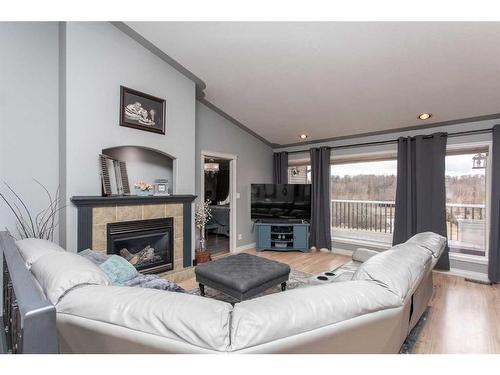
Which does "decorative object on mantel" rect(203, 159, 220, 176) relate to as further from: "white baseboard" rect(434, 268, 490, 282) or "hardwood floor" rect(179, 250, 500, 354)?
"white baseboard" rect(434, 268, 490, 282)

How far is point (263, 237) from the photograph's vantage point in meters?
4.91

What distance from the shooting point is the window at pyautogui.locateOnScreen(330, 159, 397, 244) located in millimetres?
4582

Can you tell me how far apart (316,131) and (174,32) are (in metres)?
2.92

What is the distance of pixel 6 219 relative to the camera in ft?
8.00

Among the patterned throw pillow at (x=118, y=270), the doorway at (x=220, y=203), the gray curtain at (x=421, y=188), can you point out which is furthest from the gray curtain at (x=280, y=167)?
the patterned throw pillow at (x=118, y=270)

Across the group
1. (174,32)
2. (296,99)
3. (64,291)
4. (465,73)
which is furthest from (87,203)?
(465,73)

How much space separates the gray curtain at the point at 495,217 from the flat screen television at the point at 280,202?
8.76 ft

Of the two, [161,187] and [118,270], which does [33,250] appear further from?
[161,187]

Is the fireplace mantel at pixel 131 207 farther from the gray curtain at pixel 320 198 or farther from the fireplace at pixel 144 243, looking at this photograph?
the gray curtain at pixel 320 198

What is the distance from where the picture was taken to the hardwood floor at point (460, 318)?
6.43 ft

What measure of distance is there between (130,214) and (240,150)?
8.45 feet

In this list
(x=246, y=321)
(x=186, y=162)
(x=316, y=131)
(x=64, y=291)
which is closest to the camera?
(x=246, y=321)

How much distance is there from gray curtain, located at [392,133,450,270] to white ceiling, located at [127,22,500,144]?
0.38 meters
